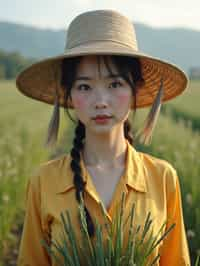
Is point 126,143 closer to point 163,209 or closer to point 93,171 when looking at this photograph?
point 93,171

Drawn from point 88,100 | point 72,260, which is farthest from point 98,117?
point 72,260

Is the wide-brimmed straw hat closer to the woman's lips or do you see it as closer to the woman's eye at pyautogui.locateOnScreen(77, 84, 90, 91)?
the woman's eye at pyautogui.locateOnScreen(77, 84, 90, 91)

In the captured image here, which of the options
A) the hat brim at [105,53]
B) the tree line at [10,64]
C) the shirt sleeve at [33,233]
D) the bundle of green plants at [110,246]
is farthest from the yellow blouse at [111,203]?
the tree line at [10,64]

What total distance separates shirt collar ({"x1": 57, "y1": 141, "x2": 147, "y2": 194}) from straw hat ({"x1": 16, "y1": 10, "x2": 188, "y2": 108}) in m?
0.34

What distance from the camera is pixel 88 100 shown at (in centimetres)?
155

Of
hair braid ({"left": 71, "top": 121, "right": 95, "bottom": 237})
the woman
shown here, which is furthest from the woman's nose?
hair braid ({"left": 71, "top": 121, "right": 95, "bottom": 237})

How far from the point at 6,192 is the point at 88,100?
2718mm

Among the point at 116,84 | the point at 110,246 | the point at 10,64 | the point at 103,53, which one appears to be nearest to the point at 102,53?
the point at 103,53

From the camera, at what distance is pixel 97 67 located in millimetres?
1580

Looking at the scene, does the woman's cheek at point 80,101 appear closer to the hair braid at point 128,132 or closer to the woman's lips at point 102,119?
the woman's lips at point 102,119

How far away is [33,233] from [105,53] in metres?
0.72

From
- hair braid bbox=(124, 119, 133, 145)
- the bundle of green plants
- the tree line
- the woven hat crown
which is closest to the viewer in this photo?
the bundle of green plants

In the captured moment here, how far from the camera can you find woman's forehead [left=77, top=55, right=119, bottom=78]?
1.57 meters

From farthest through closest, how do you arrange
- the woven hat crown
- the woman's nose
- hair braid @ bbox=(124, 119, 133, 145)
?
hair braid @ bbox=(124, 119, 133, 145) < the woven hat crown < the woman's nose
